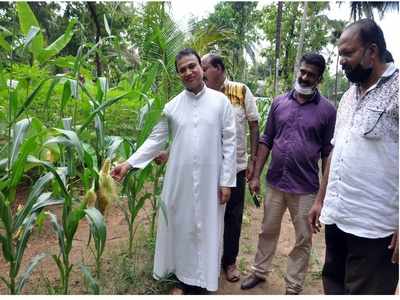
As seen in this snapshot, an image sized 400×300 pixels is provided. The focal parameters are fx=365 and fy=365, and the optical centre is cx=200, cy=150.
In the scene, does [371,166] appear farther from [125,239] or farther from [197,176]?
[125,239]

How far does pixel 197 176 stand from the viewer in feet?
6.56

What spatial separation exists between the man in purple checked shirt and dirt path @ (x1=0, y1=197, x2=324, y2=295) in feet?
1.03

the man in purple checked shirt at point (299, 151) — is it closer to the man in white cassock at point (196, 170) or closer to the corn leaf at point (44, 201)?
the man in white cassock at point (196, 170)

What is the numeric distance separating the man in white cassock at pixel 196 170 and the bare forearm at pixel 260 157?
1.08 feet

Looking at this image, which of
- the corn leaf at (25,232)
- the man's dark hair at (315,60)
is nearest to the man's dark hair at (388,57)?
the man's dark hair at (315,60)

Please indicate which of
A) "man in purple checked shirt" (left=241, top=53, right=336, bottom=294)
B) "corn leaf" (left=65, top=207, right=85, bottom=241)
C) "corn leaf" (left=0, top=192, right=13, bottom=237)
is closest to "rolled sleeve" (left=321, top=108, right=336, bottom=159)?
"man in purple checked shirt" (left=241, top=53, right=336, bottom=294)

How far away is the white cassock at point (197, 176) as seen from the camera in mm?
2000

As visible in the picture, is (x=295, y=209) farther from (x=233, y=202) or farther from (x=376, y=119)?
(x=376, y=119)

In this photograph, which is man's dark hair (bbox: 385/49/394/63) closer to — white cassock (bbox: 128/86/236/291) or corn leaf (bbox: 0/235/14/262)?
white cassock (bbox: 128/86/236/291)

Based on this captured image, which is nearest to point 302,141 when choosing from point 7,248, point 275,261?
point 275,261

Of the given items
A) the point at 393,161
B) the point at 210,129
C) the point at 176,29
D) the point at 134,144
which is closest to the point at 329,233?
the point at 393,161

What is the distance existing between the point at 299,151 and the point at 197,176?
592mm

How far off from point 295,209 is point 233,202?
1.41 ft

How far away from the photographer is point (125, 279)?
7.25 ft
